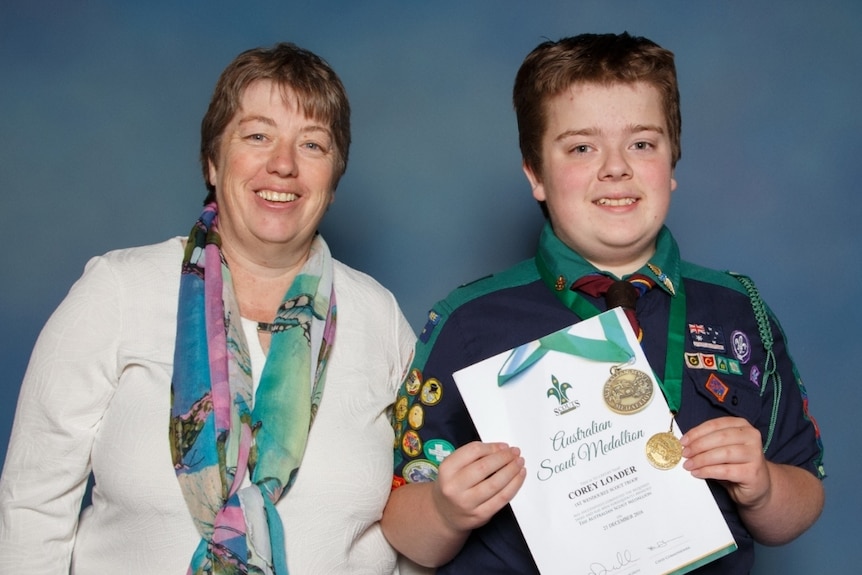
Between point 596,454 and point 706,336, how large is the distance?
49 cm

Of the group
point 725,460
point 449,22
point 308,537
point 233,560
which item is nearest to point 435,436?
point 308,537

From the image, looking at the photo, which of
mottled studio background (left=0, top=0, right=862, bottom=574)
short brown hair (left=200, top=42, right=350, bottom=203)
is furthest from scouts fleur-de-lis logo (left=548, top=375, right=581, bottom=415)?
mottled studio background (left=0, top=0, right=862, bottom=574)

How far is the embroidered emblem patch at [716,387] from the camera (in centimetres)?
237

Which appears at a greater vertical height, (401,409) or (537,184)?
(537,184)

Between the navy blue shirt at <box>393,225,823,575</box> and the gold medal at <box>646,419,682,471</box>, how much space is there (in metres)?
0.26

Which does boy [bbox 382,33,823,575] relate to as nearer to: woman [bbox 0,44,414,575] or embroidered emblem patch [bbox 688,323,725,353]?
embroidered emblem patch [bbox 688,323,725,353]

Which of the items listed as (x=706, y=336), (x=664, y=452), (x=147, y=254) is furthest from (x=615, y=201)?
(x=147, y=254)

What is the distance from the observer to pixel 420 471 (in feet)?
8.30

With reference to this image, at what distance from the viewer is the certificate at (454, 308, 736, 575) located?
2.11 metres

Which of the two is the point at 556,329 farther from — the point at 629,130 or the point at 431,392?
the point at 629,130

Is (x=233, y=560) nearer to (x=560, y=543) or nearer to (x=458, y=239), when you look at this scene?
(x=560, y=543)

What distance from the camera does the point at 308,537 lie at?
2.44 meters

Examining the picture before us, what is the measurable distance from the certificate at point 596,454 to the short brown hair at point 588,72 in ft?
1.86
